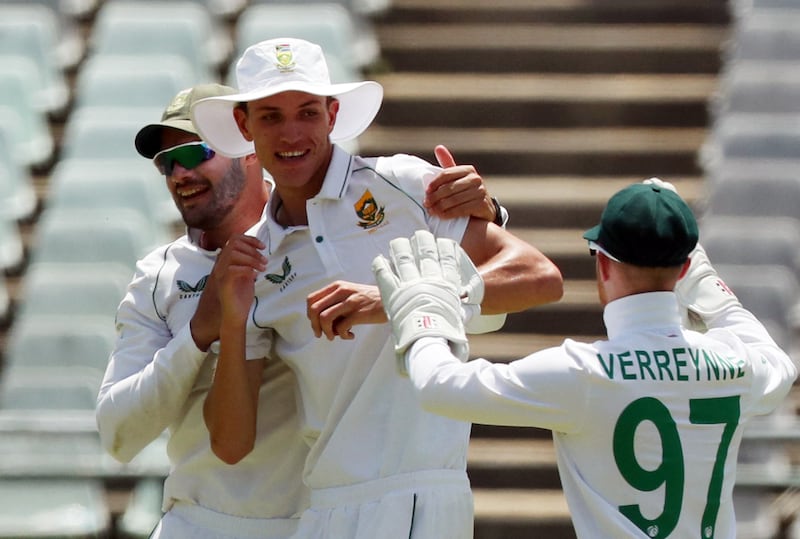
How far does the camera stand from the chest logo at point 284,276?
3.36 m

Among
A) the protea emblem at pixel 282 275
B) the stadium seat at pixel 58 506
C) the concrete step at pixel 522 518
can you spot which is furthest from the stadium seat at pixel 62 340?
the protea emblem at pixel 282 275

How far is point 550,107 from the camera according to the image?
8.31 meters

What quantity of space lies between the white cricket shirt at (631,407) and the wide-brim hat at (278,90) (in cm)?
86

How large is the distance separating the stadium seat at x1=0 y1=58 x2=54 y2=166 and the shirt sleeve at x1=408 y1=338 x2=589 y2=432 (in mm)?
5864

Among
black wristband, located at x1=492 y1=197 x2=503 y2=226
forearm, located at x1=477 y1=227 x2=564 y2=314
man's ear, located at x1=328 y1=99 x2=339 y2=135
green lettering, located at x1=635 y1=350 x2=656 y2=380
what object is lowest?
green lettering, located at x1=635 y1=350 x2=656 y2=380

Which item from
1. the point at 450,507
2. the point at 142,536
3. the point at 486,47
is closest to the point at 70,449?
the point at 142,536

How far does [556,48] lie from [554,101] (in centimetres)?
50

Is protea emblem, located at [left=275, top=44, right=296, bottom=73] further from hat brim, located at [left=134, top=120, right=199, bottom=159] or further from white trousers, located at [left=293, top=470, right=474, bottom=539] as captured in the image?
white trousers, located at [left=293, top=470, right=474, bottom=539]

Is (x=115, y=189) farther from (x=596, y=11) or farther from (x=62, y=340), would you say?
(x=596, y=11)

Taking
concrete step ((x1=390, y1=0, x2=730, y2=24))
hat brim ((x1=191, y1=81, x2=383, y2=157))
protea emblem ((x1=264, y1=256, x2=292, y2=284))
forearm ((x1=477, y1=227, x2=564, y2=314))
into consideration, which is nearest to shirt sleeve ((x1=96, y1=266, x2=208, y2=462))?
protea emblem ((x1=264, y1=256, x2=292, y2=284))

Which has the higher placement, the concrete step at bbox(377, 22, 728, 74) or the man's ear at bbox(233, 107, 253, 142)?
the concrete step at bbox(377, 22, 728, 74)

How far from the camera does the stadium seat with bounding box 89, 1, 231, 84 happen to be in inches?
344

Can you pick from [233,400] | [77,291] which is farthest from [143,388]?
[77,291]

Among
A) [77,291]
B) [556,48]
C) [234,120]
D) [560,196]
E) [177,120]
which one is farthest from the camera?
[556,48]
